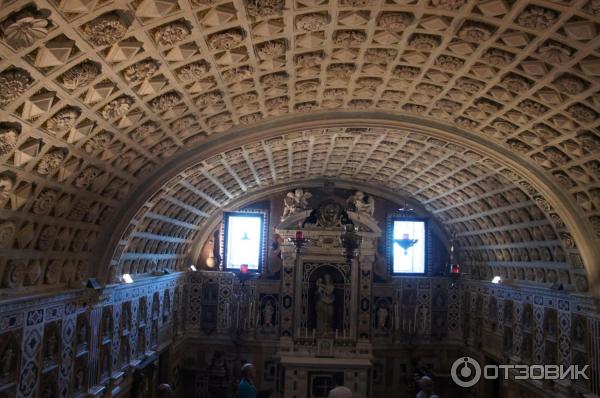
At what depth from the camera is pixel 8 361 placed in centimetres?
934

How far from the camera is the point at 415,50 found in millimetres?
9305

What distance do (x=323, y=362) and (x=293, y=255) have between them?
4.36 metres

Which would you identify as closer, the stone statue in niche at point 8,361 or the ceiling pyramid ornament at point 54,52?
the ceiling pyramid ornament at point 54,52

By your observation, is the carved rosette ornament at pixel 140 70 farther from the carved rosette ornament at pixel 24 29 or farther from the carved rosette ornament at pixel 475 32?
the carved rosette ornament at pixel 475 32

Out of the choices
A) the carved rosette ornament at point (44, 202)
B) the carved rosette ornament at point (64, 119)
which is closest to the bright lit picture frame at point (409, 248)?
the carved rosette ornament at point (44, 202)

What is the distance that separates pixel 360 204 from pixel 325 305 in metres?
4.39

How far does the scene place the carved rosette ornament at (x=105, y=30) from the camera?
646cm

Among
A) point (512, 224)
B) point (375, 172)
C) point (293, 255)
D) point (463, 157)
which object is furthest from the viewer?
point (293, 255)

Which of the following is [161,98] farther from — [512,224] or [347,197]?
[347,197]

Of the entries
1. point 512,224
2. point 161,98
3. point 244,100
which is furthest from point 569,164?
point 161,98

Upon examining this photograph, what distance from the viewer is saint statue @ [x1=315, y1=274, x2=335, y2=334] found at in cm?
2227

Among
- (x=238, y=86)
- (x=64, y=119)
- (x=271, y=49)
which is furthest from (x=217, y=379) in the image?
(x=271, y=49)

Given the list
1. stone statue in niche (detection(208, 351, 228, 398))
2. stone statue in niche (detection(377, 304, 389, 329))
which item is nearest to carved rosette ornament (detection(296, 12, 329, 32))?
stone statue in niche (detection(208, 351, 228, 398))

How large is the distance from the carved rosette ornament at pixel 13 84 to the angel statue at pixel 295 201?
16260 millimetres
